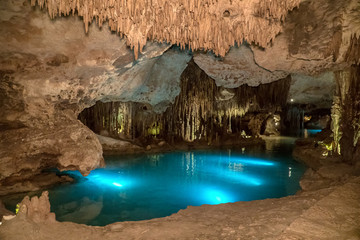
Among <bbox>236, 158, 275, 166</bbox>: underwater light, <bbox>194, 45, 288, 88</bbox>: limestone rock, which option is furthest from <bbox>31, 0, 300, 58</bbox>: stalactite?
<bbox>236, 158, 275, 166</bbox>: underwater light

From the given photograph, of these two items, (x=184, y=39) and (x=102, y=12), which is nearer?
(x=102, y=12)

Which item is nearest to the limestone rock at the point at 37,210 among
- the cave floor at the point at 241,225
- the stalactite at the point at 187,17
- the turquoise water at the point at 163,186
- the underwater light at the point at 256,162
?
the cave floor at the point at 241,225

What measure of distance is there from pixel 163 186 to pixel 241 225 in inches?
162

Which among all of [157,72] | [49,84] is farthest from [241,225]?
[157,72]

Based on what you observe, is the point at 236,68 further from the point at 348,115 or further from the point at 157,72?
the point at 348,115

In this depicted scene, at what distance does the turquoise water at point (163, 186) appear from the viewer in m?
5.14

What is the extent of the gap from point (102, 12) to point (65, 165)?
362cm

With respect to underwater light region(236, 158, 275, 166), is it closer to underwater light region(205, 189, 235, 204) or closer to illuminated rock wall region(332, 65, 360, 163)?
illuminated rock wall region(332, 65, 360, 163)

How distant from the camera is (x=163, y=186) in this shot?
22.2ft

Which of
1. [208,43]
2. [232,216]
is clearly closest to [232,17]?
[208,43]

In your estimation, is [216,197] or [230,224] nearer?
[230,224]

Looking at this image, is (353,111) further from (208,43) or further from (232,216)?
(232,216)

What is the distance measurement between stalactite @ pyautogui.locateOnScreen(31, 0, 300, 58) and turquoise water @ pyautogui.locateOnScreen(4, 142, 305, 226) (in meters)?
3.20

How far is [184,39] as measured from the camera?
5117 millimetres
